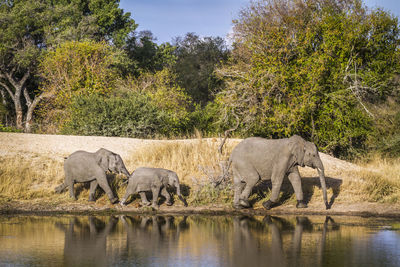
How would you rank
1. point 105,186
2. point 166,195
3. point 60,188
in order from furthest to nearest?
point 60,188 → point 105,186 → point 166,195

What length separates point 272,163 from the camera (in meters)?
12.1

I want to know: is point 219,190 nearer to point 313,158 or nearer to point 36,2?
point 313,158

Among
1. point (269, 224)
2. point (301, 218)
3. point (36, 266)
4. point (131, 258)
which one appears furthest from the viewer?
point (301, 218)

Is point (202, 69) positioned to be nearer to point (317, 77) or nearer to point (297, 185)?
point (317, 77)

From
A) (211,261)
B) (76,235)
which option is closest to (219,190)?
(76,235)

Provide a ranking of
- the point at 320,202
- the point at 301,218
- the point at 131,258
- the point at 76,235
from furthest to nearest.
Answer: the point at 320,202, the point at 301,218, the point at 76,235, the point at 131,258

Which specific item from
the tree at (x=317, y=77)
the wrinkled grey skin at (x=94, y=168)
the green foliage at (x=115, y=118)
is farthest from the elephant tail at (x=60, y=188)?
the tree at (x=317, y=77)

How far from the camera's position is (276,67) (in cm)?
2059

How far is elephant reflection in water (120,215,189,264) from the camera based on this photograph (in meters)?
8.24

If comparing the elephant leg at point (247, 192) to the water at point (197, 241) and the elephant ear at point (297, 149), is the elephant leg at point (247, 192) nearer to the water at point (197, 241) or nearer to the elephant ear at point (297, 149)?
the water at point (197, 241)

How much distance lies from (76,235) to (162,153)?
701 centimetres

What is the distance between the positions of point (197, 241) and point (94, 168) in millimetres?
4453

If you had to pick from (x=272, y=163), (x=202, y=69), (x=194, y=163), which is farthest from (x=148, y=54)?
(x=272, y=163)

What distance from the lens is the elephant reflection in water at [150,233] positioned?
27.0ft
